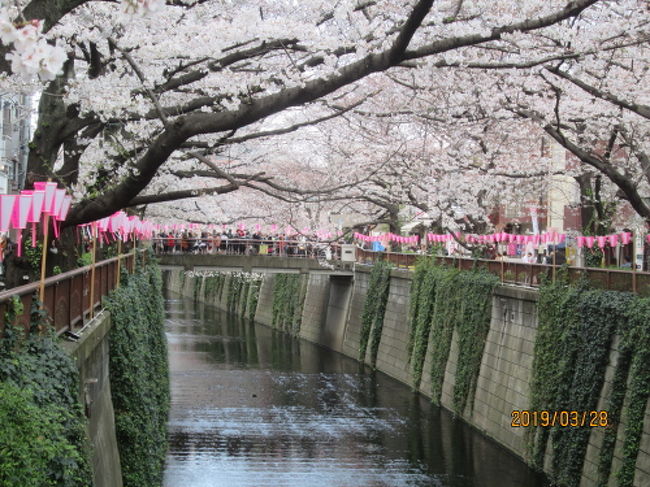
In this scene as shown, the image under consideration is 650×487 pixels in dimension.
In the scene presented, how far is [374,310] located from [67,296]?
24684 mm

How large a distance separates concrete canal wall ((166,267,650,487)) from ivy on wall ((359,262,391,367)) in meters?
0.27

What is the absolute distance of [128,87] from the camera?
11.8m

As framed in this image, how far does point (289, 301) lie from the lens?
4575 cm

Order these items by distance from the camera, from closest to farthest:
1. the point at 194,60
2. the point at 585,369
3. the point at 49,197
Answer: the point at 49,197 → the point at 194,60 → the point at 585,369

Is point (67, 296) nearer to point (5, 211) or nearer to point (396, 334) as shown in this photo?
point (5, 211)

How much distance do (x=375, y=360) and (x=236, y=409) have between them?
9.42m

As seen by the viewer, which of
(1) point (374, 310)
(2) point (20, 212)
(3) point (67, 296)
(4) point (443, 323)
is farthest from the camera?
(1) point (374, 310)

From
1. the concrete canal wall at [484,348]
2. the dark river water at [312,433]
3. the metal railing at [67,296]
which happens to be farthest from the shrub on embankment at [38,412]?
the dark river water at [312,433]

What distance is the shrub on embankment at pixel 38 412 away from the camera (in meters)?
5.47

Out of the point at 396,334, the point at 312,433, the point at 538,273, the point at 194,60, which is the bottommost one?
the point at 312,433

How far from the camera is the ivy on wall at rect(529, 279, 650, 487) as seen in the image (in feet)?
46.2

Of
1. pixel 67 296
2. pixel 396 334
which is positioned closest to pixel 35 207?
pixel 67 296

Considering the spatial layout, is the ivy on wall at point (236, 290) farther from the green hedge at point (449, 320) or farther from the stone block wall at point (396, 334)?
the green hedge at point (449, 320)

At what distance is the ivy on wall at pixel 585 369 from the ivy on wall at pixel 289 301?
26285 millimetres
